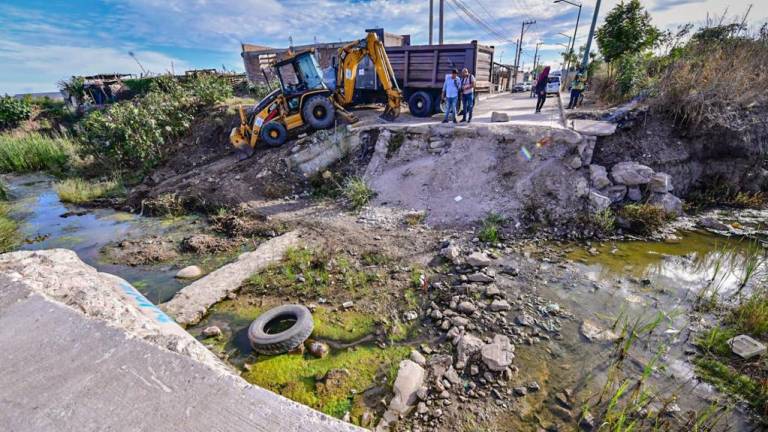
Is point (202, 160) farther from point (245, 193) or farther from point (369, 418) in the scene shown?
point (369, 418)

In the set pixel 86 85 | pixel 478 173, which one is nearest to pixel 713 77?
pixel 478 173

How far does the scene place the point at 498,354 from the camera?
3.05m

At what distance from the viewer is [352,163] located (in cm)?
820

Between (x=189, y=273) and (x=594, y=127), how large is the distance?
8.20 m

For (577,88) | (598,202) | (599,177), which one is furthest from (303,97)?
(577,88)

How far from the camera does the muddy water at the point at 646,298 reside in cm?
291

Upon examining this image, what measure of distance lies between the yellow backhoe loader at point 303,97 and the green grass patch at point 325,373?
648cm

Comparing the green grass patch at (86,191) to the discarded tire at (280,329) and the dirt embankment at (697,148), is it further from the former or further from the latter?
the dirt embankment at (697,148)

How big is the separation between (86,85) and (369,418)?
84.8ft

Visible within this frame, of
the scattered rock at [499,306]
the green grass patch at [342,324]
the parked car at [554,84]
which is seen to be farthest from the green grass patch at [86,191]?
the parked car at [554,84]

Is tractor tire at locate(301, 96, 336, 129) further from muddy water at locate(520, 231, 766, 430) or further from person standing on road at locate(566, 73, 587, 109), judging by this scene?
person standing on road at locate(566, 73, 587, 109)

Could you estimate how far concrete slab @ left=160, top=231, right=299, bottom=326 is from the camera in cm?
397

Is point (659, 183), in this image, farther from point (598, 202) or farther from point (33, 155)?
point (33, 155)

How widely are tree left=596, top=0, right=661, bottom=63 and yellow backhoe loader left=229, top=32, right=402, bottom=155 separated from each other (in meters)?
10.6
